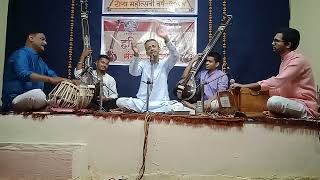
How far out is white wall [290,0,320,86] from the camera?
405 cm

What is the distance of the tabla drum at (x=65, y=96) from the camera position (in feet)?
10.9

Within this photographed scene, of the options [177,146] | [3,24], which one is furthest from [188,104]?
[3,24]

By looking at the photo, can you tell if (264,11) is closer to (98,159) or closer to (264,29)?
(264,29)

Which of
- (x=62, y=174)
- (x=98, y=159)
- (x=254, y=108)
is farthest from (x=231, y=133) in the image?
(x=62, y=174)

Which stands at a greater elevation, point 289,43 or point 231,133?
point 289,43

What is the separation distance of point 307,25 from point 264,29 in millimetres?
545

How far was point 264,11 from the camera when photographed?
468 centimetres

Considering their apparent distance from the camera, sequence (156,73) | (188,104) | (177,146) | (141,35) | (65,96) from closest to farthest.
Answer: (177,146) → (65,96) → (188,104) → (156,73) → (141,35)

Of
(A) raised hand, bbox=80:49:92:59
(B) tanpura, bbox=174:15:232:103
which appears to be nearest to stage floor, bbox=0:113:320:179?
(B) tanpura, bbox=174:15:232:103

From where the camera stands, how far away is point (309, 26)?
4.21m

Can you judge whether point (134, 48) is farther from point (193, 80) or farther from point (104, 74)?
point (193, 80)

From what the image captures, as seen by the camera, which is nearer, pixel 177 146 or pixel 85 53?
pixel 177 146

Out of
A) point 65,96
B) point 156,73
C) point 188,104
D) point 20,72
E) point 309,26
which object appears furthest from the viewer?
point 156,73

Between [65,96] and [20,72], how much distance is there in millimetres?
861
